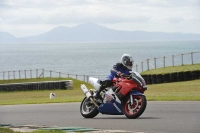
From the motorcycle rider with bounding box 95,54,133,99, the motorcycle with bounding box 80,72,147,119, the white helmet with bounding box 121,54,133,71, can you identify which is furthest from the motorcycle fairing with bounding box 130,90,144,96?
the white helmet with bounding box 121,54,133,71

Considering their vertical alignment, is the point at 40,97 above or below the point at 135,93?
below

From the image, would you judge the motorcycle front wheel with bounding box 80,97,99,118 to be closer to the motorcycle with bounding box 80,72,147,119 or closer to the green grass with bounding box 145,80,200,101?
the motorcycle with bounding box 80,72,147,119

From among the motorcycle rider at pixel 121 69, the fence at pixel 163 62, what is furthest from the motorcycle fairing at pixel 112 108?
the fence at pixel 163 62

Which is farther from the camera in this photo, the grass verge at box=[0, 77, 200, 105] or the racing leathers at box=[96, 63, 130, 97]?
the grass verge at box=[0, 77, 200, 105]

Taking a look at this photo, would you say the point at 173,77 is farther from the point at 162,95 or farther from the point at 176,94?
the point at 162,95

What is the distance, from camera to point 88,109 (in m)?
14.4

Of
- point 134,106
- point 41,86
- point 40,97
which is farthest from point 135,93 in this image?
point 41,86

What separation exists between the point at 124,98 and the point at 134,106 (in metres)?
0.33

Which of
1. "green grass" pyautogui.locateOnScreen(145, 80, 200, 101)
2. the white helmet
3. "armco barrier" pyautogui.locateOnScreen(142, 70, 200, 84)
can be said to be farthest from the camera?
"armco barrier" pyautogui.locateOnScreen(142, 70, 200, 84)

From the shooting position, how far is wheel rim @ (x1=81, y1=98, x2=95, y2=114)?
14266 millimetres

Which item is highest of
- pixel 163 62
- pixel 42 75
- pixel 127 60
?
pixel 163 62

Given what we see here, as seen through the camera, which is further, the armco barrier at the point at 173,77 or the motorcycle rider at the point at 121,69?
the armco barrier at the point at 173,77

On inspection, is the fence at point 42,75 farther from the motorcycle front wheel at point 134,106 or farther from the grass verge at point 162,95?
the motorcycle front wheel at point 134,106

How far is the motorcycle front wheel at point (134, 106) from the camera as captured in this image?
1265 cm
